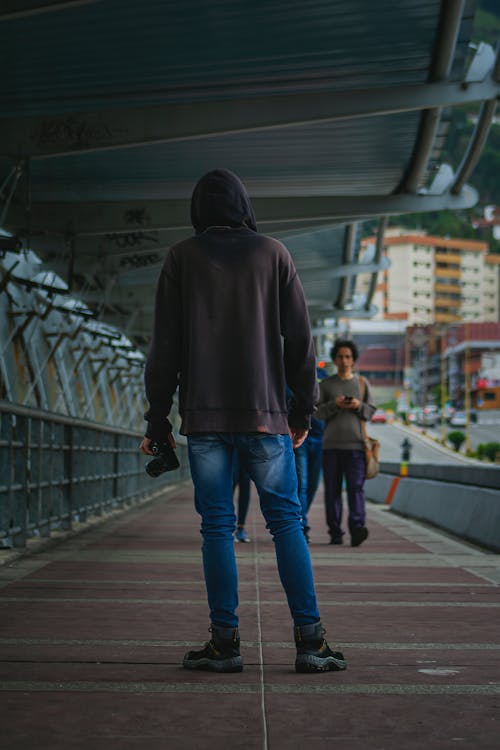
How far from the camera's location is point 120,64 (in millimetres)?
13227

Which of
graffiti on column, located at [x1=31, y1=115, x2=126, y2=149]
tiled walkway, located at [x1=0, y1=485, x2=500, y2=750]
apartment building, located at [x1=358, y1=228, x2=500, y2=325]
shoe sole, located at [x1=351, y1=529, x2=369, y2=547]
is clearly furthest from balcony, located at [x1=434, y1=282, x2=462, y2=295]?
tiled walkway, located at [x1=0, y1=485, x2=500, y2=750]

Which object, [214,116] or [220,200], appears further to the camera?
[214,116]

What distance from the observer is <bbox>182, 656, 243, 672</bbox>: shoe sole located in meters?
4.64

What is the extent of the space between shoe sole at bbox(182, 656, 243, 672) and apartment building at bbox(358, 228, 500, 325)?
177m

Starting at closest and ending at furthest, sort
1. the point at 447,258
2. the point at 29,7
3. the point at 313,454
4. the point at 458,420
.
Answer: the point at 29,7, the point at 313,454, the point at 458,420, the point at 447,258

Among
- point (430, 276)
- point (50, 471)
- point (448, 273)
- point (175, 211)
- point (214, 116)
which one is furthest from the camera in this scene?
point (448, 273)

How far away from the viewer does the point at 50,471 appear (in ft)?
37.1

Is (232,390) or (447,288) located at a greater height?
(447,288)

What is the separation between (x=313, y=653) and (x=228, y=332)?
126cm

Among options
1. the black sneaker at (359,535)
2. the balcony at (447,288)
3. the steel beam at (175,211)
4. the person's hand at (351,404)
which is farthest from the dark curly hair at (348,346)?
the balcony at (447,288)

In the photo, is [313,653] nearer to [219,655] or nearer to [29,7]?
[219,655]

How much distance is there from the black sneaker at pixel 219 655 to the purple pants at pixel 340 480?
22.7ft

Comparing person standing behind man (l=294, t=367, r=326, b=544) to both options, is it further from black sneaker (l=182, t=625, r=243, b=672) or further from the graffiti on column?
black sneaker (l=182, t=625, r=243, b=672)

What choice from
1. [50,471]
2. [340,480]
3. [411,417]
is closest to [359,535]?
[340,480]
